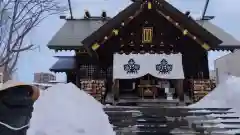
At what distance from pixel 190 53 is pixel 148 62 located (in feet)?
7.49

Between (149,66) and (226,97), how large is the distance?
3641 mm

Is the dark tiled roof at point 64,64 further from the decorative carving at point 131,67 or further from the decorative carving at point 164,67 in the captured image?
the decorative carving at point 164,67

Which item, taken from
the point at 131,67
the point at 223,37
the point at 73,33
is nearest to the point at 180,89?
the point at 131,67

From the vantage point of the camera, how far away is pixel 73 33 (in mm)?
17297

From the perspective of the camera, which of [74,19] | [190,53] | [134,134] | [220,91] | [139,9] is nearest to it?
→ [134,134]

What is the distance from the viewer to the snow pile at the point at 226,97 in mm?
10742

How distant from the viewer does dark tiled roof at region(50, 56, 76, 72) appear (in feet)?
63.6

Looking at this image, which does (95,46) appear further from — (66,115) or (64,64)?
(64,64)

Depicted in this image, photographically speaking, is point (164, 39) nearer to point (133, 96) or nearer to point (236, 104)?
point (133, 96)

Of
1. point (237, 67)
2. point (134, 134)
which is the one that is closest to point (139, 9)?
point (134, 134)

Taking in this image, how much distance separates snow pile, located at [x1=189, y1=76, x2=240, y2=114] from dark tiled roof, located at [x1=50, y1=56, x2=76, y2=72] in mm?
9574

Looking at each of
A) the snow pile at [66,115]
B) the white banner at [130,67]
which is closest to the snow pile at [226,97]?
the white banner at [130,67]

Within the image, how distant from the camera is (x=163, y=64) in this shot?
Result: 13.6 meters

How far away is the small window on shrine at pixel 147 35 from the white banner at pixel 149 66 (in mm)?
812
